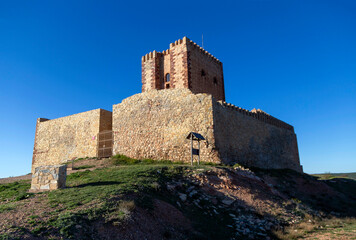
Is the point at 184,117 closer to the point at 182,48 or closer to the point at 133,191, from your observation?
the point at 182,48

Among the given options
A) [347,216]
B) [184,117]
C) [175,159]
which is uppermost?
[184,117]

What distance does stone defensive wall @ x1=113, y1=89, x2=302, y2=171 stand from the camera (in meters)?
17.1

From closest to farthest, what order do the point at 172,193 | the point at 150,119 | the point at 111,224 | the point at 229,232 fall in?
the point at 111,224 → the point at 229,232 → the point at 172,193 → the point at 150,119

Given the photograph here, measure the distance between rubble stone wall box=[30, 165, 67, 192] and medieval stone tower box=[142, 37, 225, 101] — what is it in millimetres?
13943

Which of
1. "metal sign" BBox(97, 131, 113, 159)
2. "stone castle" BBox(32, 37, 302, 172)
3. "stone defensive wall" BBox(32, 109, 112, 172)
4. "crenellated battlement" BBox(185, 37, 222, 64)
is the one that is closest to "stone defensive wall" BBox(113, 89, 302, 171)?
"stone castle" BBox(32, 37, 302, 172)

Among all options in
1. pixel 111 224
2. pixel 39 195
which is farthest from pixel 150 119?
pixel 111 224

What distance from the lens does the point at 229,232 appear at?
27.7 feet

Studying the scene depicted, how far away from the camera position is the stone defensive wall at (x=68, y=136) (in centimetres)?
2295

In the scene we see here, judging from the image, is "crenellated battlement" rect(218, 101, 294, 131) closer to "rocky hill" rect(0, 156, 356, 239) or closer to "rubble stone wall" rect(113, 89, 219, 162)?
"rubble stone wall" rect(113, 89, 219, 162)

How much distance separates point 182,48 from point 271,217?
16193 mm

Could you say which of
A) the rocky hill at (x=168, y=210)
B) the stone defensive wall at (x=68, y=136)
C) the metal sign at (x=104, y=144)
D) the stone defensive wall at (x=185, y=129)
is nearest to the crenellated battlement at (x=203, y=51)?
the stone defensive wall at (x=185, y=129)

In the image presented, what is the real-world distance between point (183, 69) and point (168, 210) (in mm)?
15672

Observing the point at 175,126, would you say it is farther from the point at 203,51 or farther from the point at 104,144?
the point at 203,51

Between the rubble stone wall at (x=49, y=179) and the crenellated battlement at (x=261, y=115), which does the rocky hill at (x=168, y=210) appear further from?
the crenellated battlement at (x=261, y=115)
